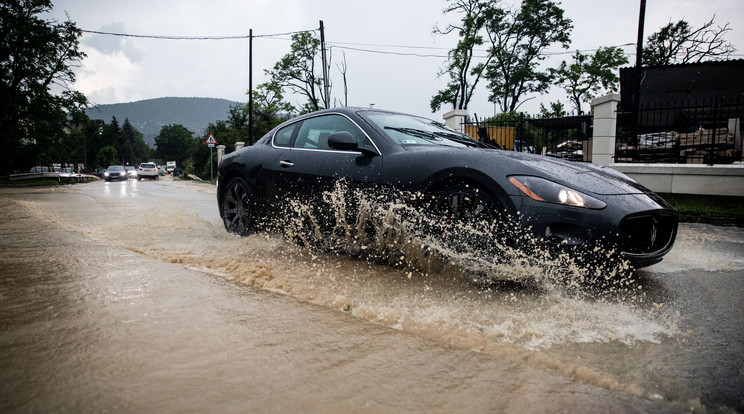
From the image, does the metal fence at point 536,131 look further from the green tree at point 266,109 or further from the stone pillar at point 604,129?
the green tree at point 266,109

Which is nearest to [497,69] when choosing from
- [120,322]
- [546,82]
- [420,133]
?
[546,82]

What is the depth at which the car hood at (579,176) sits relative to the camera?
3057 mm

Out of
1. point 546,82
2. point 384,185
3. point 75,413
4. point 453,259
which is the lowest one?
point 75,413

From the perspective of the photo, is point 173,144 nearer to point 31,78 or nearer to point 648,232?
point 31,78

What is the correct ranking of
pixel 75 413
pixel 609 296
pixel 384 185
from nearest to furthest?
pixel 75 413 → pixel 609 296 → pixel 384 185

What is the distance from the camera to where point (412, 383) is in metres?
1.75

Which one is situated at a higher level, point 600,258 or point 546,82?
point 546,82

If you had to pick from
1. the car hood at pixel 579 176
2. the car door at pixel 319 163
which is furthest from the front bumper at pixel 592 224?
the car door at pixel 319 163

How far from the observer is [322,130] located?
4.37 metres

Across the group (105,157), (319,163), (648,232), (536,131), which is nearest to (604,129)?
(536,131)

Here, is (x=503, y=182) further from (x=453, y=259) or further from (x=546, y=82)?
(x=546, y=82)

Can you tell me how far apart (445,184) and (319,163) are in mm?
1326

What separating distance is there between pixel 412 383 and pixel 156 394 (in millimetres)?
943

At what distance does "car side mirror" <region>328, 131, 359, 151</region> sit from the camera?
12.0 feet
